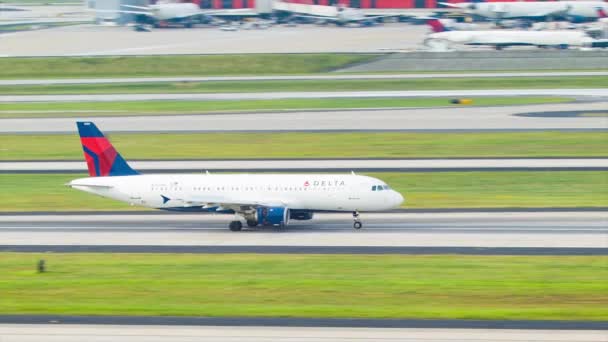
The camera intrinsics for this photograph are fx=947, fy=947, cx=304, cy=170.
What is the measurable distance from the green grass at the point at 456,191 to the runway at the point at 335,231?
2.80 metres

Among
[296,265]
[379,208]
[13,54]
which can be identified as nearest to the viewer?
[296,265]

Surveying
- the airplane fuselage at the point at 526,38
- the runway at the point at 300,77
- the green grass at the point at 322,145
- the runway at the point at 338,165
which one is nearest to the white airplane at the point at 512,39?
the airplane fuselage at the point at 526,38

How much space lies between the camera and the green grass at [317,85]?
373 feet

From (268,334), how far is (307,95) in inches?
3112

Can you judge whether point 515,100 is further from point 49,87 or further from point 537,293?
point 537,293

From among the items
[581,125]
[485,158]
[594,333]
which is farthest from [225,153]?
[594,333]

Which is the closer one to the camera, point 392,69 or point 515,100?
point 515,100

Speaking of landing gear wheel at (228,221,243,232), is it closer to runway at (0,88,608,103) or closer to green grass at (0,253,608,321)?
green grass at (0,253,608,321)

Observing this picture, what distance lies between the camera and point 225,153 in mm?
74750

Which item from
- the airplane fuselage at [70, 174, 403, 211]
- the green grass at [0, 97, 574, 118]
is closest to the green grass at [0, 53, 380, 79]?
the green grass at [0, 97, 574, 118]

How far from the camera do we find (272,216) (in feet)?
164

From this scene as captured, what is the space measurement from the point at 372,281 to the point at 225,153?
37978 millimetres

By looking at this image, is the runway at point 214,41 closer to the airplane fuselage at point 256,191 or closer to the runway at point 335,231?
the runway at point 335,231

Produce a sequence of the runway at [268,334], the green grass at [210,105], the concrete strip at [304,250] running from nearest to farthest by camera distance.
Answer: the runway at [268,334] < the concrete strip at [304,250] < the green grass at [210,105]
